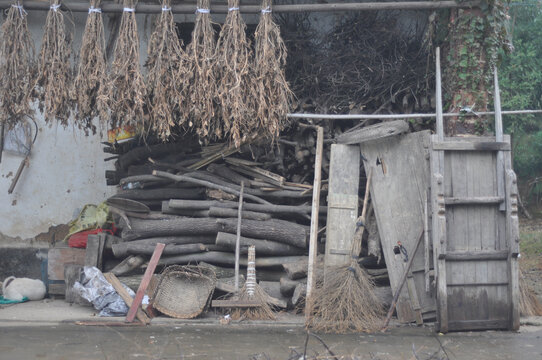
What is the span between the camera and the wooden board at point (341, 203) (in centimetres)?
829

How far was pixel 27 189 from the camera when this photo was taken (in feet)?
33.6

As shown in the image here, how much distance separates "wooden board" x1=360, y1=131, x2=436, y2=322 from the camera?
7758 mm

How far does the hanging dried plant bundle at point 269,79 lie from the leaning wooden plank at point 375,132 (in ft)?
3.05

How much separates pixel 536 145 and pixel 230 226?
9.25 m

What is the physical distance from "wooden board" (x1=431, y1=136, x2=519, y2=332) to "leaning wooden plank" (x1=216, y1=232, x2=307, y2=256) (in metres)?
2.15

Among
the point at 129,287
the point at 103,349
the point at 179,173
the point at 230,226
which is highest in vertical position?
the point at 179,173

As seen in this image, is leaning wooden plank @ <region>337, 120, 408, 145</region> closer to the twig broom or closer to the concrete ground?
the twig broom

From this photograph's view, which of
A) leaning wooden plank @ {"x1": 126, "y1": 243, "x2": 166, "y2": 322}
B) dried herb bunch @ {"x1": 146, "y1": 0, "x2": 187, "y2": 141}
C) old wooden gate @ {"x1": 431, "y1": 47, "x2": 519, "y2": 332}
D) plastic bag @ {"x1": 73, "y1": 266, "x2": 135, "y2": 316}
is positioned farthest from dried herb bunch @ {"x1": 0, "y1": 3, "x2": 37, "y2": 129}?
old wooden gate @ {"x1": 431, "y1": 47, "x2": 519, "y2": 332}

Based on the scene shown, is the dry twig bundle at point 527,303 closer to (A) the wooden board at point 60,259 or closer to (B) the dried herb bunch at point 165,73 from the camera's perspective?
(B) the dried herb bunch at point 165,73

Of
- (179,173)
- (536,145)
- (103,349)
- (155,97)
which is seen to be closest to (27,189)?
(179,173)

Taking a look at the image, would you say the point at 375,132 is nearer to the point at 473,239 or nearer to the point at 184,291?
the point at 473,239

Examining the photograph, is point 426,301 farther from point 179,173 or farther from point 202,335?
point 179,173

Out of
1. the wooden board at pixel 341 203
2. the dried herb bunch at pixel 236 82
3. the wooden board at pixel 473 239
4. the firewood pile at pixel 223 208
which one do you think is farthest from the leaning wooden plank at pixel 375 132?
the dried herb bunch at pixel 236 82

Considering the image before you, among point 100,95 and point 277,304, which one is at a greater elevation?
point 100,95
